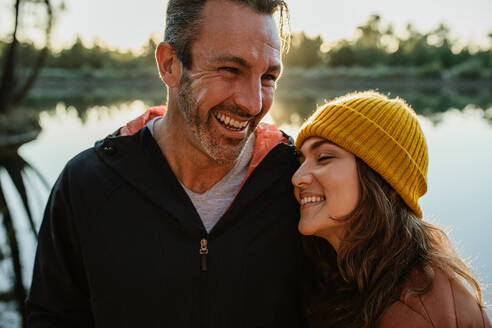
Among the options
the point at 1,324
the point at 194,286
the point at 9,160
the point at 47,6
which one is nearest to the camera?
the point at 194,286

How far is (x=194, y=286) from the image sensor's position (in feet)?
5.91

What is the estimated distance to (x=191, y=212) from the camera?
185 centimetres

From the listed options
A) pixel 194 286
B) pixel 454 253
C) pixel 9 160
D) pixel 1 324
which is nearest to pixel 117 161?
pixel 194 286

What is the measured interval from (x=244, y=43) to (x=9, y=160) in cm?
1229

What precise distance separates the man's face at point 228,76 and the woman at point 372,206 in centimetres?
35

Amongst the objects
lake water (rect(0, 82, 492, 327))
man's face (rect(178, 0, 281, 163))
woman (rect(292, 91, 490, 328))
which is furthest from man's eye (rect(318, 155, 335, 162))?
lake water (rect(0, 82, 492, 327))

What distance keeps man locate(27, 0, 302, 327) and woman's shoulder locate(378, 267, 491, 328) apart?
536mm

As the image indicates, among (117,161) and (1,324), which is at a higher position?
(117,161)

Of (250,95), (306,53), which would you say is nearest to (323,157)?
(250,95)

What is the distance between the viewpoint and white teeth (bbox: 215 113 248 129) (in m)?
2.00

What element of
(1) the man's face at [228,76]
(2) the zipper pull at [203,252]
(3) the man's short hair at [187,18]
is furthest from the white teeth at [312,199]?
(3) the man's short hair at [187,18]

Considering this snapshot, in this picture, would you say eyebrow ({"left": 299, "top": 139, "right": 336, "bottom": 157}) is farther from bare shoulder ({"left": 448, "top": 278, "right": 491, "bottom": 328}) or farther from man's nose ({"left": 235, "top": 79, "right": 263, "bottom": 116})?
bare shoulder ({"left": 448, "top": 278, "right": 491, "bottom": 328})

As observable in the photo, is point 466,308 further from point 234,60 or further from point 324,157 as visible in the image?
point 234,60

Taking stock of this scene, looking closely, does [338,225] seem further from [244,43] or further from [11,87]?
[11,87]
